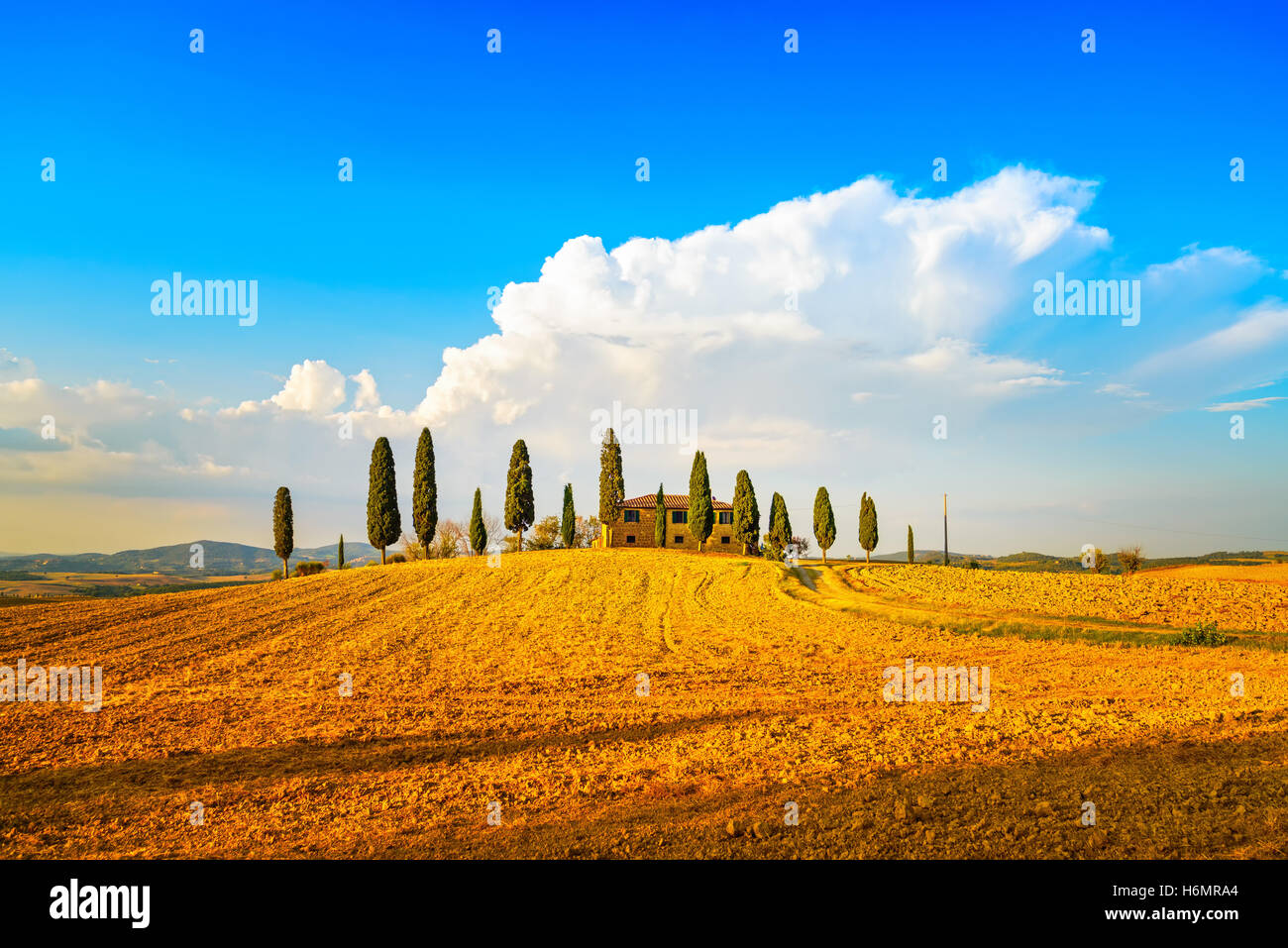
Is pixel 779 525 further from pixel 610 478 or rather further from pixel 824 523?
pixel 610 478

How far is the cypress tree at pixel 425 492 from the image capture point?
58531 mm

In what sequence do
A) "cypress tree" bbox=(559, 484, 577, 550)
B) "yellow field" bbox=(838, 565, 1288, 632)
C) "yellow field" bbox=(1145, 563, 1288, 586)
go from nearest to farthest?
"yellow field" bbox=(838, 565, 1288, 632) < "yellow field" bbox=(1145, 563, 1288, 586) < "cypress tree" bbox=(559, 484, 577, 550)

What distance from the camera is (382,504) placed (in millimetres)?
56250

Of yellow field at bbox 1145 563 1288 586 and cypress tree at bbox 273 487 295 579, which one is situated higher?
cypress tree at bbox 273 487 295 579

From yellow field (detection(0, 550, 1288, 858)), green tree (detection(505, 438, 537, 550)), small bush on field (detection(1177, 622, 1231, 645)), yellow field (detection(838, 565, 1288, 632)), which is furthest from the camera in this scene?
green tree (detection(505, 438, 537, 550))

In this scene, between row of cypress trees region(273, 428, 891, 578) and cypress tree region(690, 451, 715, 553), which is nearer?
row of cypress trees region(273, 428, 891, 578)

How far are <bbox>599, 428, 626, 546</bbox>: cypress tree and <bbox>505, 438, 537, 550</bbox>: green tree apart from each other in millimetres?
8358

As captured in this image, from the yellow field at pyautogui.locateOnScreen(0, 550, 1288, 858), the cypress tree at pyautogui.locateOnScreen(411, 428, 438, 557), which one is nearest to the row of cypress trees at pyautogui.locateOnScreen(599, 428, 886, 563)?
the cypress tree at pyautogui.locateOnScreen(411, 428, 438, 557)

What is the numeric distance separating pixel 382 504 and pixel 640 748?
50524 mm

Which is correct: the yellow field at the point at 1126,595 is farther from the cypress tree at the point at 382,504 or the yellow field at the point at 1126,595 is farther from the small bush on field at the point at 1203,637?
the cypress tree at the point at 382,504

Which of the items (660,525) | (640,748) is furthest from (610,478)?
(640,748)

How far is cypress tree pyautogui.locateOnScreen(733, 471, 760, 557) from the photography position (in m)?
67.4

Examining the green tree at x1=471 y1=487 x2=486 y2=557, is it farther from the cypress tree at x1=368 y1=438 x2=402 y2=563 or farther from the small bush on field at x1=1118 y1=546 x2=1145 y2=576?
the small bush on field at x1=1118 y1=546 x2=1145 y2=576
